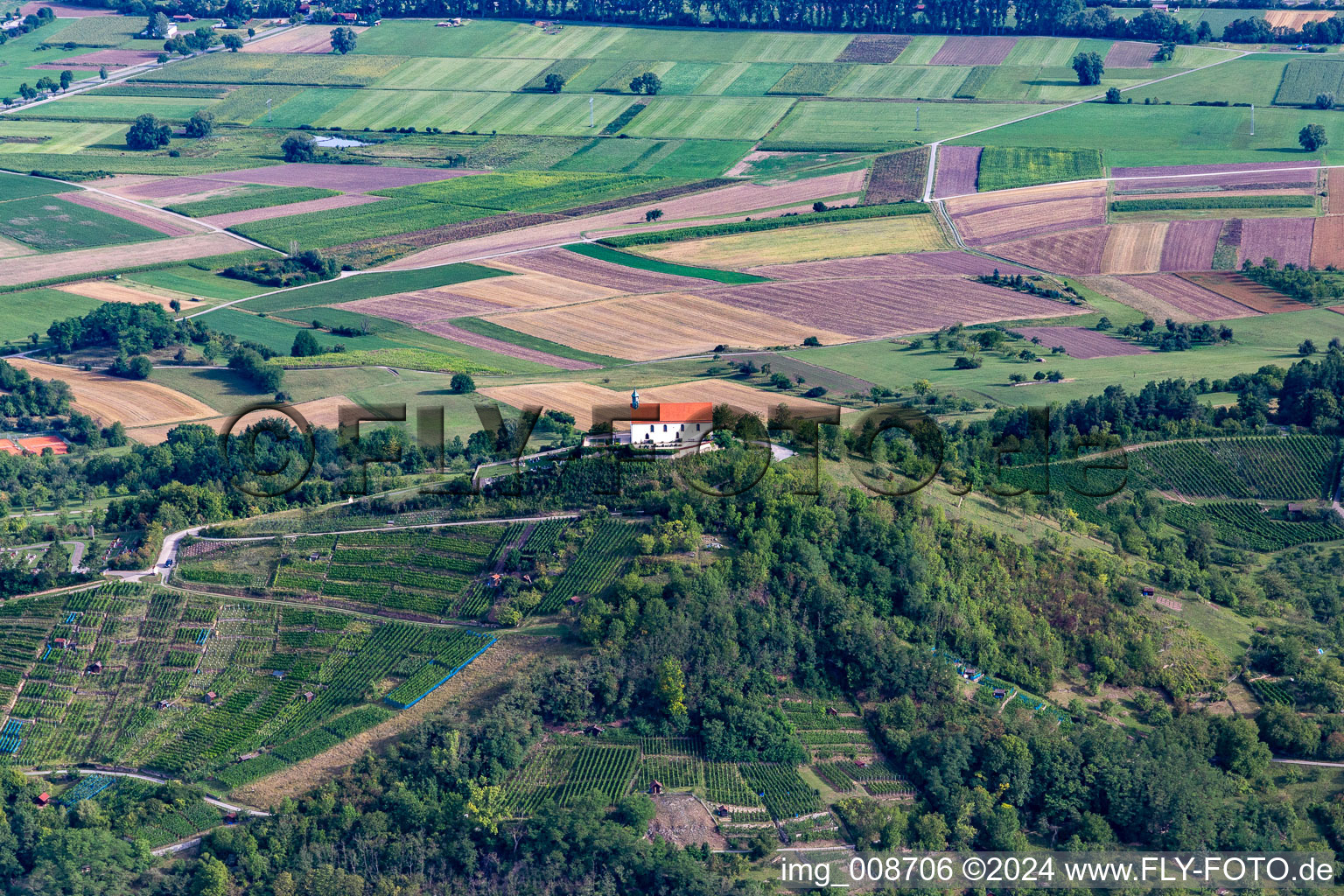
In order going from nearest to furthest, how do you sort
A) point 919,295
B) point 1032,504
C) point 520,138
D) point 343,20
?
1. point 1032,504
2. point 919,295
3. point 520,138
4. point 343,20

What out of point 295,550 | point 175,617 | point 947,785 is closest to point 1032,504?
point 947,785

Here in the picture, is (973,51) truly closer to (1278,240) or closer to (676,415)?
(1278,240)

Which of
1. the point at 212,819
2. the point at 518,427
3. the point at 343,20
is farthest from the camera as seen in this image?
the point at 343,20

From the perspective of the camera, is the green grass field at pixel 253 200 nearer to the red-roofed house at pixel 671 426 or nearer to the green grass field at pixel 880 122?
the green grass field at pixel 880 122

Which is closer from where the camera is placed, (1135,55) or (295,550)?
(295,550)

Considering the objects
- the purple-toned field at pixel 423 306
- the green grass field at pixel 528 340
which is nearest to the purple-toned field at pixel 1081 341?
the green grass field at pixel 528 340

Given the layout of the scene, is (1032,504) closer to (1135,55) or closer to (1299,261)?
(1299,261)

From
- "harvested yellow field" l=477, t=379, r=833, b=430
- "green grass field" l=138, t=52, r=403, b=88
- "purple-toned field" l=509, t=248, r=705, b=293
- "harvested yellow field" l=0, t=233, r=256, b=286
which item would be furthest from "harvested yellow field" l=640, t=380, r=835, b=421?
"green grass field" l=138, t=52, r=403, b=88

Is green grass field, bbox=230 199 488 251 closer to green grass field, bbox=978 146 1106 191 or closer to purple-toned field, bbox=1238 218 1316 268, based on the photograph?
green grass field, bbox=978 146 1106 191
